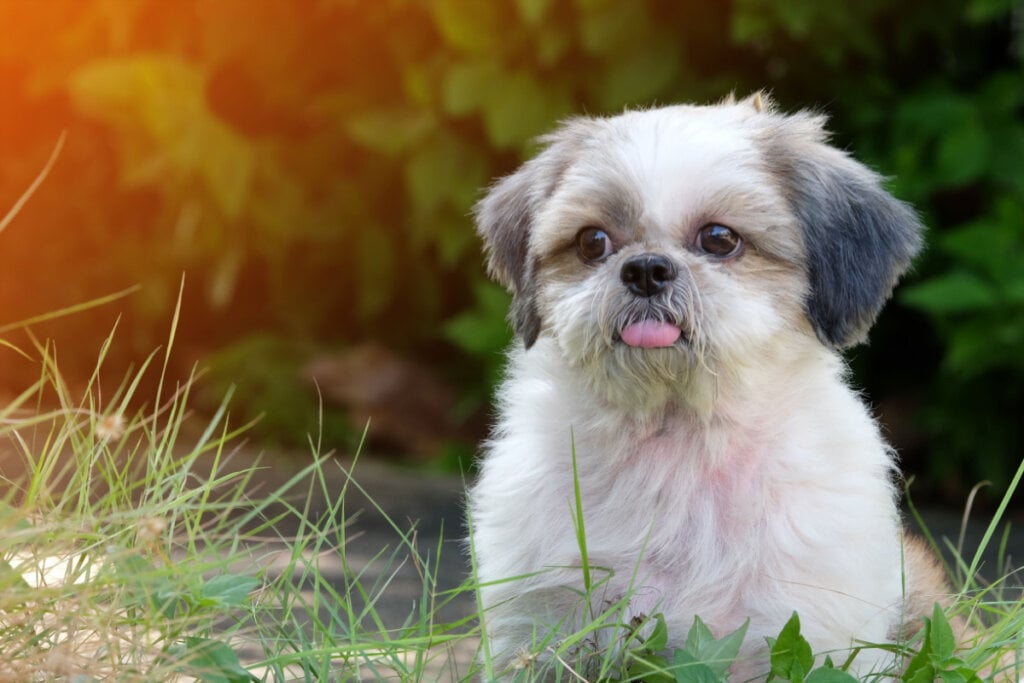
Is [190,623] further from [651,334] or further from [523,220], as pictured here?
[523,220]

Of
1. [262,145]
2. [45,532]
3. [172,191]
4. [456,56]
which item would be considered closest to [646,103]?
[456,56]

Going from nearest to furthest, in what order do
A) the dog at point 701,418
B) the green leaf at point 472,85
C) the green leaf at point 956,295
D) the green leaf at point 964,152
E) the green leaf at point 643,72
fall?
the dog at point 701,418 → the green leaf at point 956,295 → the green leaf at point 964,152 → the green leaf at point 643,72 → the green leaf at point 472,85

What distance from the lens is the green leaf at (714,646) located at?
9.61 ft

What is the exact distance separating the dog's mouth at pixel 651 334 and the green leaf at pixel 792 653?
2.24 ft

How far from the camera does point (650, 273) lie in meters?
3.18

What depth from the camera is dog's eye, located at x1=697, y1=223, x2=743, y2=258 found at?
129 inches

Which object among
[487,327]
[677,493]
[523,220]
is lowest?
[487,327]

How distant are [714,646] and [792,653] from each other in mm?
162

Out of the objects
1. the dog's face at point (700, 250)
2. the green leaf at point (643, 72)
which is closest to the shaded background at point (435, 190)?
the green leaf at point (643, 72)

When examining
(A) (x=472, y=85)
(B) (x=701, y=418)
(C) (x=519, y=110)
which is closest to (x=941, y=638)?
(B) (x=701, y=418)

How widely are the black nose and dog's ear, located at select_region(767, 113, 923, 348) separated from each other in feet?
1.30

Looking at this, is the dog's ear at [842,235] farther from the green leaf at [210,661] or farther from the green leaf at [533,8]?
the green leaf at [533,8]

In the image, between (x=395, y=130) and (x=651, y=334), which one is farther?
(x=395, y=130)

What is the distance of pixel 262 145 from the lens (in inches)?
282
